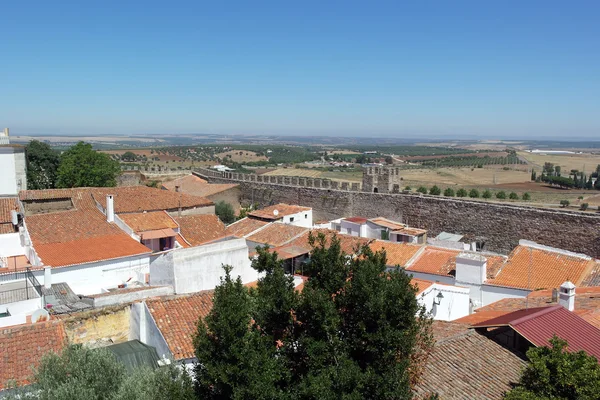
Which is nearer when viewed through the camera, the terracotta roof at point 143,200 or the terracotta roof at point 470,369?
the terracotta roof at point 470,369

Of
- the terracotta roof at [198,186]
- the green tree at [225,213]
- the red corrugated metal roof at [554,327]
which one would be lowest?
the green tree at [225,213]

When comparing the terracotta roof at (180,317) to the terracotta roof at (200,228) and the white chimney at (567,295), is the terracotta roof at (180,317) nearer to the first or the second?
the white chimney at (567,295)

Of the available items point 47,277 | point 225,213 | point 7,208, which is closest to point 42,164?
point 225,213

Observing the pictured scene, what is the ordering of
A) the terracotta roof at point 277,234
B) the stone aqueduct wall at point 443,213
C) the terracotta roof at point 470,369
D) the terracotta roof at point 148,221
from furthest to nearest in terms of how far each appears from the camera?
1. the terracotta roof at point 277,234
2. the stone aqueduct wall at point 443,213
3. the terracotta roof at point 148,221
4. the terracotta roof at point 470,369

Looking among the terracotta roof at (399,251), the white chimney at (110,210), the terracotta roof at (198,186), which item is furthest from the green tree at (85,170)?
the terracotta roof at (399,251)

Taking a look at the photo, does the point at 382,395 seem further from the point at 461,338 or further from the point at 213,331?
the point at 461,338

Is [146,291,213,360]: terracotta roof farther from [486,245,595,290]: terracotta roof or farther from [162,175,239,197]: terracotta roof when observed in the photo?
[162,175,239,197]: terracotta roof
